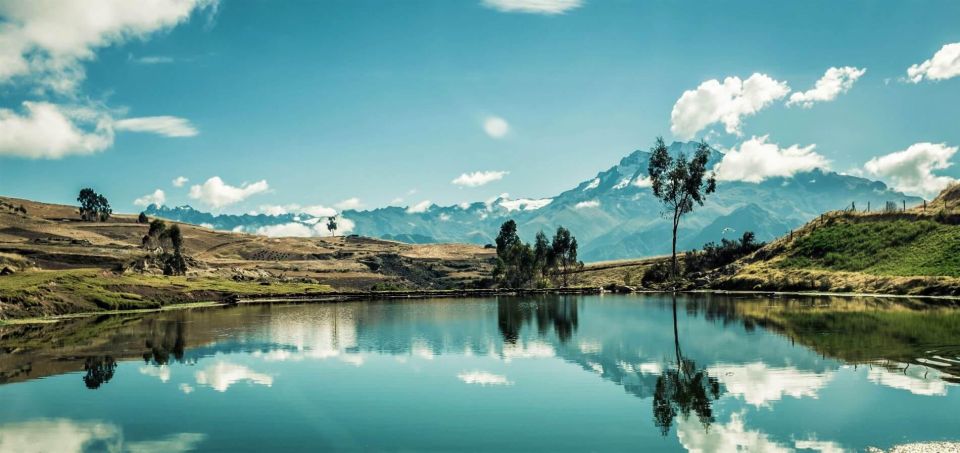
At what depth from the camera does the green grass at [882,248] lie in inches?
4469

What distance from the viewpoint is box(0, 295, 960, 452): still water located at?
3070 cm

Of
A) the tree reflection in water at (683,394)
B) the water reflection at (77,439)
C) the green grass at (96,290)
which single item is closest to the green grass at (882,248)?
the tree reflection in water at (683,394)

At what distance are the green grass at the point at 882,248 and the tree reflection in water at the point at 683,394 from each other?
8249 centimetres

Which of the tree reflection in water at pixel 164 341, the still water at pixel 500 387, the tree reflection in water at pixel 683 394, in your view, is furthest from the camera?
the tree reflection in water at pixel 164 341

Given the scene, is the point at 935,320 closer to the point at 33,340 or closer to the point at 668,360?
the point at 668,360

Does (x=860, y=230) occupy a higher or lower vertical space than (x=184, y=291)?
higher

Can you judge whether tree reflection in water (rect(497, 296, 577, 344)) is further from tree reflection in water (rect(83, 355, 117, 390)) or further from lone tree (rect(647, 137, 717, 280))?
lone tree (rect(647, 137, 717, 280))

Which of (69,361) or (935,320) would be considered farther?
(935,320)

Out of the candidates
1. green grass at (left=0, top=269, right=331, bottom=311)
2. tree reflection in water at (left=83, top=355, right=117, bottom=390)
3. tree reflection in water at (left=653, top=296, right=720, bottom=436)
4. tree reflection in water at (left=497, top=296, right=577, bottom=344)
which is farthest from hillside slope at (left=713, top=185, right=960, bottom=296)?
green grass at (left=0, top=269, right=331, bottom=311)

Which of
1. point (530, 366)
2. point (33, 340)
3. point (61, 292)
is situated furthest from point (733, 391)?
point (61, 292)

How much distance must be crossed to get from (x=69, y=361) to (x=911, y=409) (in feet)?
192

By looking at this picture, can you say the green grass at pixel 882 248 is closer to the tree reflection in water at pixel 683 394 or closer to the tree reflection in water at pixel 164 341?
the tree reflection in water at pixel 683 394

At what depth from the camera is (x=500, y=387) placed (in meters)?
42.7

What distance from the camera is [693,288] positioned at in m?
156
